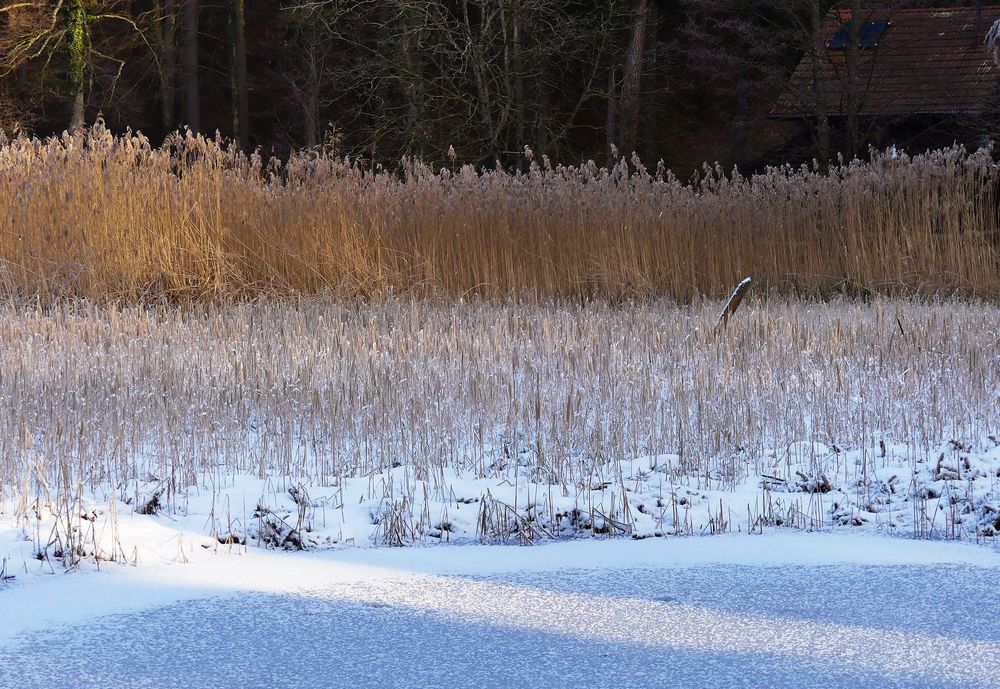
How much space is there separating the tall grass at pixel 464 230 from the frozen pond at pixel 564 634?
6011 millimetres

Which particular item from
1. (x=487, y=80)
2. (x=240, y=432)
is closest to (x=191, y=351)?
(x=240, y=432)

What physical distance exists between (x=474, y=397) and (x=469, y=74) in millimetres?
16448

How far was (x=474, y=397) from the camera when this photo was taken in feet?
16.1

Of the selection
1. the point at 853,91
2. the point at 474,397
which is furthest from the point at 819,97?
the point at 474,397

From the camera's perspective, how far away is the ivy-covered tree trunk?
20.5m

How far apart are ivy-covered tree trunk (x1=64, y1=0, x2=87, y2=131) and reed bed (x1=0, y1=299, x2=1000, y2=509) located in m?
14.9

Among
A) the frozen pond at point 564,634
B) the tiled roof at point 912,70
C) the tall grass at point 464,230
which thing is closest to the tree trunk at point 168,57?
the tiled roof at point 912,70

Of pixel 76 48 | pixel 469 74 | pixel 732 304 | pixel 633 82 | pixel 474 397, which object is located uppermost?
pixel 76 48

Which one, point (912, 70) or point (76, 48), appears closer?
point (912, 70)

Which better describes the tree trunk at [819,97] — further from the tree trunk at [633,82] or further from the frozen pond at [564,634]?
the frozen pond at [564,634]

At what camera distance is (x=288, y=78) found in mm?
23562

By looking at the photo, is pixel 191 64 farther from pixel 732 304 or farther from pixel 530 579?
pixel 530 579

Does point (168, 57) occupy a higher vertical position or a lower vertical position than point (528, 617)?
higher

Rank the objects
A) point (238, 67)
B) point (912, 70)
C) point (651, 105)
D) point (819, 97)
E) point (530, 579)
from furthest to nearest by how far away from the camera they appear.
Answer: point (238, 67)
point (651, 105)
point (912, 70)
point (819, 97)
point (530, 579)
